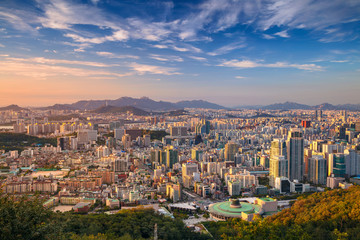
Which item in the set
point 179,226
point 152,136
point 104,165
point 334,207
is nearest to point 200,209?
point 179,226

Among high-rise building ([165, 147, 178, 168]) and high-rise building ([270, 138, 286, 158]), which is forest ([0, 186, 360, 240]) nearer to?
high-rise building ([270, 138, 286, 158])

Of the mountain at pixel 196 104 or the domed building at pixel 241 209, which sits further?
the mountain at pixel 196 104

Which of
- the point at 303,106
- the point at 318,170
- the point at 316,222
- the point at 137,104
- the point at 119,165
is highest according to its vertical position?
the point at 137,104

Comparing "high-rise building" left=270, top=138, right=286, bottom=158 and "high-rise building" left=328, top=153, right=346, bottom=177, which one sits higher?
"high-rise building" left=270, top=138, right=286, bottom=158

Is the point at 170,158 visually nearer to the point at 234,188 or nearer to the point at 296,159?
the point at 234,188

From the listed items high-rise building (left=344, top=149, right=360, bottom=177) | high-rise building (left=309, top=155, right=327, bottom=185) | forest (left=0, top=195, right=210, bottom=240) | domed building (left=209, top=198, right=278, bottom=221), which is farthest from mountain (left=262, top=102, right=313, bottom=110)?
forest (left=0, top=195, right=210, bottom=240)

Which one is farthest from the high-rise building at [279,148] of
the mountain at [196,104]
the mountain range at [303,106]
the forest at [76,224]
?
the mountain at [196,104]

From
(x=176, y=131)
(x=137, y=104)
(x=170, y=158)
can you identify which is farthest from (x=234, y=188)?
(x=137, y=104)

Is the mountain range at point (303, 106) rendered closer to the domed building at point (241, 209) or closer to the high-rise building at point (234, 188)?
the high-rise building at point (234, 188)

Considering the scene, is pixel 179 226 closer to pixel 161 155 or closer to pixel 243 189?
pixel 243 189
